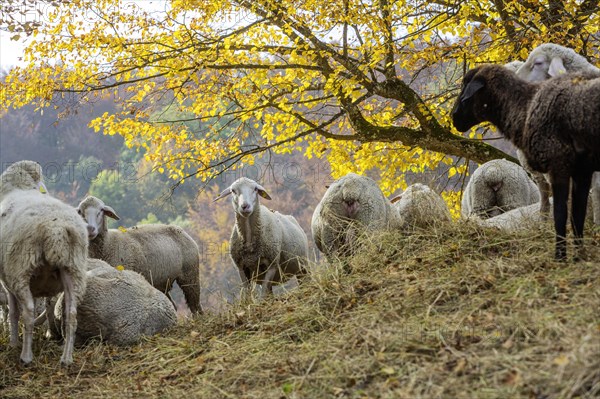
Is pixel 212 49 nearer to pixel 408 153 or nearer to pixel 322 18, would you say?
pixel 322 18

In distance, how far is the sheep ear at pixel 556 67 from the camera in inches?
321

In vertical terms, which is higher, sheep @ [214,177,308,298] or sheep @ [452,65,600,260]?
sheep @ [452,65,600,260]

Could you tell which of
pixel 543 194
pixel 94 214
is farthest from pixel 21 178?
pixel 543 194

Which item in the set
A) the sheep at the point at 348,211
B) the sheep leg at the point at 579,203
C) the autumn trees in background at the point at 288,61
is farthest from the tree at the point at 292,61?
the sheep leg at the point at 579,203

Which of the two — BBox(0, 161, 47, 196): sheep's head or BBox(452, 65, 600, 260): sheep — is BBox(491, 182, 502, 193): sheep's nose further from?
BBox(0, 161, 47, 196): sheep's head

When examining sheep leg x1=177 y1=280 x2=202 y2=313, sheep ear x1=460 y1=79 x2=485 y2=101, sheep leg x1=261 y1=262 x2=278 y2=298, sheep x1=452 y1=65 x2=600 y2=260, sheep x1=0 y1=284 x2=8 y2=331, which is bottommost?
sheep leg x1=177 y1=280 x2=202 y2=313

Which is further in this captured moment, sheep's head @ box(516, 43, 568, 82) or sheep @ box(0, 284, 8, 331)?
sheep @ box(0, 284, 8, 331)

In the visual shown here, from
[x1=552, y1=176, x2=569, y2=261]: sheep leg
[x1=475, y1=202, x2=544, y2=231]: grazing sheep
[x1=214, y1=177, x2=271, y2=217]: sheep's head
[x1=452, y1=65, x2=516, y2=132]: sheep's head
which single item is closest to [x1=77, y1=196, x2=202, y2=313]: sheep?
[x1=214, y1=177, x2=271, y2=217]: sheep's head

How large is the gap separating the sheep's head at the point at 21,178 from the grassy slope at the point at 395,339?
1649mm

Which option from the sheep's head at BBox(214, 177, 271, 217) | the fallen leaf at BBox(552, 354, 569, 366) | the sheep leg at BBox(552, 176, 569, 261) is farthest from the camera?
the sheep's head at BBox(214, 177, 271, 217)

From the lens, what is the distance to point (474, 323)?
5.80 m

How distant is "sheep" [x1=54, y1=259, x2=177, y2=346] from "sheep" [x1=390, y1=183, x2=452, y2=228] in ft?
9.23

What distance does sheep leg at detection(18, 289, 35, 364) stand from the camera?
7.71m

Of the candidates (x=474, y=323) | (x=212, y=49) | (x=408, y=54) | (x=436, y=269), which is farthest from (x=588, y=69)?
(x=212, y=49)
